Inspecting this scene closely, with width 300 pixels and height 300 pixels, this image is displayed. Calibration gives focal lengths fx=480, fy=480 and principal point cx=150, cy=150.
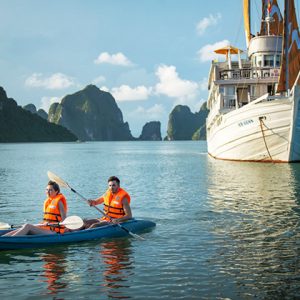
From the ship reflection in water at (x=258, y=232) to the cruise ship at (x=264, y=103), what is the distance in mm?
7762

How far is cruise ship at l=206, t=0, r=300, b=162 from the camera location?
35562 millimetres

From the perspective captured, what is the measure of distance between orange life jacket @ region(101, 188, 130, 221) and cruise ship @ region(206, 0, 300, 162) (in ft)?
77.7

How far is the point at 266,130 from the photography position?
36.8 meters

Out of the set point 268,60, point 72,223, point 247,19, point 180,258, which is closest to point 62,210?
point 72,223

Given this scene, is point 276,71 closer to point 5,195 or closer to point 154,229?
point 5,195

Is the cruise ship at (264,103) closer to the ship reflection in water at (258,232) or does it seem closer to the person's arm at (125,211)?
the ship reflection in water at (258,232)

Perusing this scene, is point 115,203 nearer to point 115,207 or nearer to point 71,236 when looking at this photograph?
point 115,207

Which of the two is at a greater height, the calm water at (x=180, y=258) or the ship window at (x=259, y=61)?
the ship window at (x=259, y=61)

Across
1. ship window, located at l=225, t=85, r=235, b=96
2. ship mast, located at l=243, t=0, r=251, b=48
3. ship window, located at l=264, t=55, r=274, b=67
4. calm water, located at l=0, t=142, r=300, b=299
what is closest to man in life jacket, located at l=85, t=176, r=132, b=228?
calm water, located at l=0, t=142, r=300, b=299

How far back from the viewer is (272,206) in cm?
1939

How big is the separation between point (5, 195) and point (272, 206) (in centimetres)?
1398

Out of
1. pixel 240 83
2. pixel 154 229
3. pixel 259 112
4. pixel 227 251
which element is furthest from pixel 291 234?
pixel 240 83

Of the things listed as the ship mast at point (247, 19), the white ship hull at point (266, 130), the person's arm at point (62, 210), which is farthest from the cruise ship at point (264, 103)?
the person's arm at point (62, 210)

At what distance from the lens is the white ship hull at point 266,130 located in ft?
117
